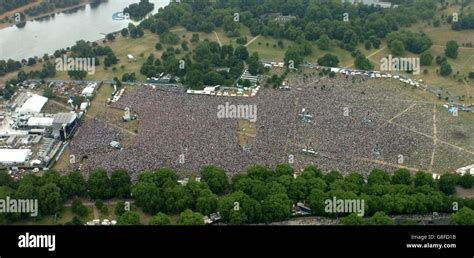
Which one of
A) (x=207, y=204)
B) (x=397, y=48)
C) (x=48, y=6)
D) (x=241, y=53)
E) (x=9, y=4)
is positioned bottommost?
(x=207, y=204)

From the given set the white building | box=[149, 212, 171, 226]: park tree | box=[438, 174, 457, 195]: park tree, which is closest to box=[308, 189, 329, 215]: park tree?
box=[438, 174, 457, 195]: park tree

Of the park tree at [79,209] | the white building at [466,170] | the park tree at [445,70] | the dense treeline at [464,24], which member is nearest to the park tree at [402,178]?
the white building at [466,170]

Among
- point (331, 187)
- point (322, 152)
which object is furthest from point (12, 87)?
point (331, 187)

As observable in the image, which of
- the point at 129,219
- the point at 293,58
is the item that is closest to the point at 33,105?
the point at 129,219

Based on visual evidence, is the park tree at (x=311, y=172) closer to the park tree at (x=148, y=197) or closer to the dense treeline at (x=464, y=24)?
the park tree at (x=148, y=197)

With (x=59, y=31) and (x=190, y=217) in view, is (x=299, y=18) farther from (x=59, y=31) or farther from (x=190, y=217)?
(x=190, y=217)
